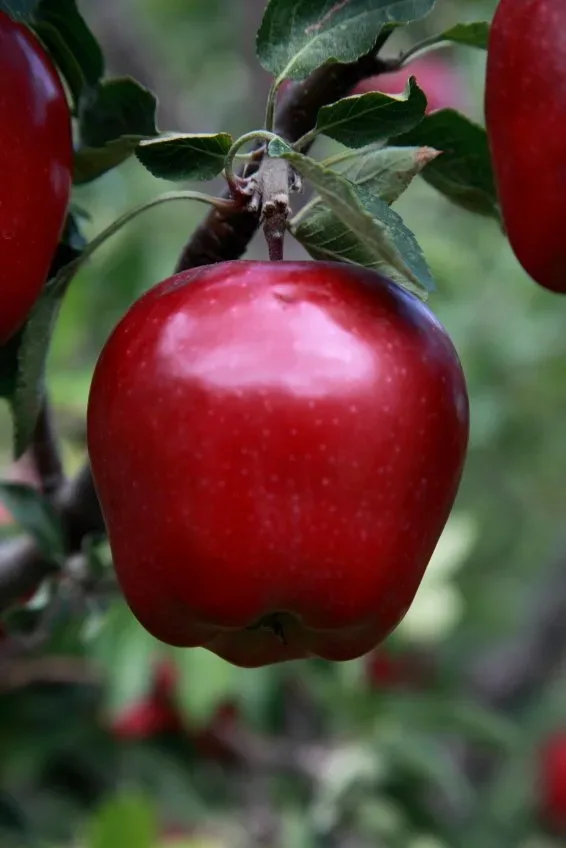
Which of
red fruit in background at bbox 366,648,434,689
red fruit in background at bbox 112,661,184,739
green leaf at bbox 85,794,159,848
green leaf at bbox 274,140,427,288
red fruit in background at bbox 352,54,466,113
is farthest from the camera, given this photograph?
red fruit in background at bbox 352,54,466,113

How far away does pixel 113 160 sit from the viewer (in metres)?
0.59

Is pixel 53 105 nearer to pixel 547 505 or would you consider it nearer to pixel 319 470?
pixel 319 470

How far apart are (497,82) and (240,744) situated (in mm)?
1171

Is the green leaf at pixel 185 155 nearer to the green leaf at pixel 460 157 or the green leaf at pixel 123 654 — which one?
the green leaf at pixel 460 157

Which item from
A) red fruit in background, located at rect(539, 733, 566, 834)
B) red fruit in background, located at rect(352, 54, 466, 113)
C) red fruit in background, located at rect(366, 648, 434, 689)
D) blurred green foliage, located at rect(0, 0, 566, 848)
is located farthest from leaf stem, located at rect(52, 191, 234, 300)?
red fruit in background, located at rect(539, 733, 566, 834)

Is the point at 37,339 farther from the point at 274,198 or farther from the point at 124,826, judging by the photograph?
the point at 124,826

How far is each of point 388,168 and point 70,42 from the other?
200 millimetres

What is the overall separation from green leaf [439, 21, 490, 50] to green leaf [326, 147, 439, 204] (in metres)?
0.10

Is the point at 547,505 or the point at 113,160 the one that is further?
the point at 547,505

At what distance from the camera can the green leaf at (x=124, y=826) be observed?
1.03 m

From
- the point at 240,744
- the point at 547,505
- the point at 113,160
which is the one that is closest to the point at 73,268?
the point at 113,160

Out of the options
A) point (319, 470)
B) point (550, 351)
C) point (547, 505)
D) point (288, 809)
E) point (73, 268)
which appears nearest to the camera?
point (319, 470)

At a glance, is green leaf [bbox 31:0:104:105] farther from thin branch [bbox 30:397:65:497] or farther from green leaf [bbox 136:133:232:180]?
thin branch [bbox 30:397:65:497]

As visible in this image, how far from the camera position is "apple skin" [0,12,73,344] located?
481 mm
